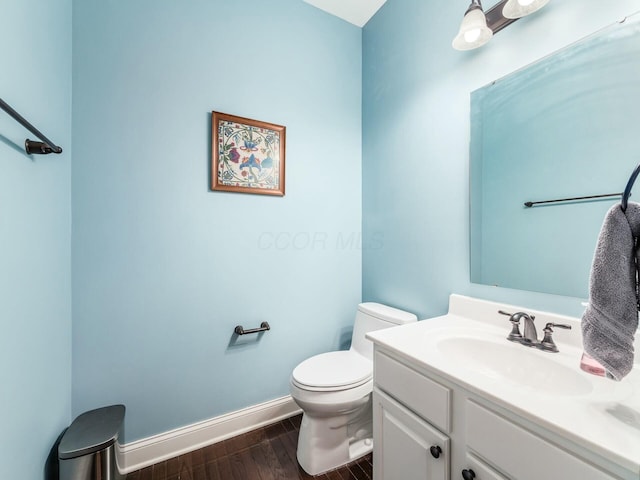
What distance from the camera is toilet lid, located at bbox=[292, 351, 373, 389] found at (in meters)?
1.28

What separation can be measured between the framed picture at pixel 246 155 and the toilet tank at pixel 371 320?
0.92 metres

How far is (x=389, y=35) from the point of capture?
1712 mm

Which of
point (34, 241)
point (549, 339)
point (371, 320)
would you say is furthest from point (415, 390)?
point (34, 241)

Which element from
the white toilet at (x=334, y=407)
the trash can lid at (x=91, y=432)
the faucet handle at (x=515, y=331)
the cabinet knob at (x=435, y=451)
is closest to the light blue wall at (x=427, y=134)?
the faucet handle at (x=515, y=331)

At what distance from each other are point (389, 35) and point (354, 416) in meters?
2.28

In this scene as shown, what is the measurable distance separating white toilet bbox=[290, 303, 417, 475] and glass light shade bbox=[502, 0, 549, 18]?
1.38m

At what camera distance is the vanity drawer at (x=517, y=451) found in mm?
533

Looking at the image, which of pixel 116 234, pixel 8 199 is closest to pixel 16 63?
pixel 8 199

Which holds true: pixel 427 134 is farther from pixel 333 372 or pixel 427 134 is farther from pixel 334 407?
pixel 334 407

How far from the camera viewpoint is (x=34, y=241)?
0.93m

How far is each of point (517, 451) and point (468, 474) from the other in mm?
186

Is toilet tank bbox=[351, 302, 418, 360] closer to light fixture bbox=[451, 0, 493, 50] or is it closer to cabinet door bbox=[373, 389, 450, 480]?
cabinet door bbox=[373, 389, 450, 480]

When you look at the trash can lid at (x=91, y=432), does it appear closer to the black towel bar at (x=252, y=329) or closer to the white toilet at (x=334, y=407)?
the black towel bar at (x=252, y=329)

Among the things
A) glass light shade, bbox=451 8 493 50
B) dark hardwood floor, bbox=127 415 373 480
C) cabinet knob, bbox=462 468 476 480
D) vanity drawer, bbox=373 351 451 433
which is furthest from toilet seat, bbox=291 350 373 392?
glass light shade, bbox=451 8 493 50
